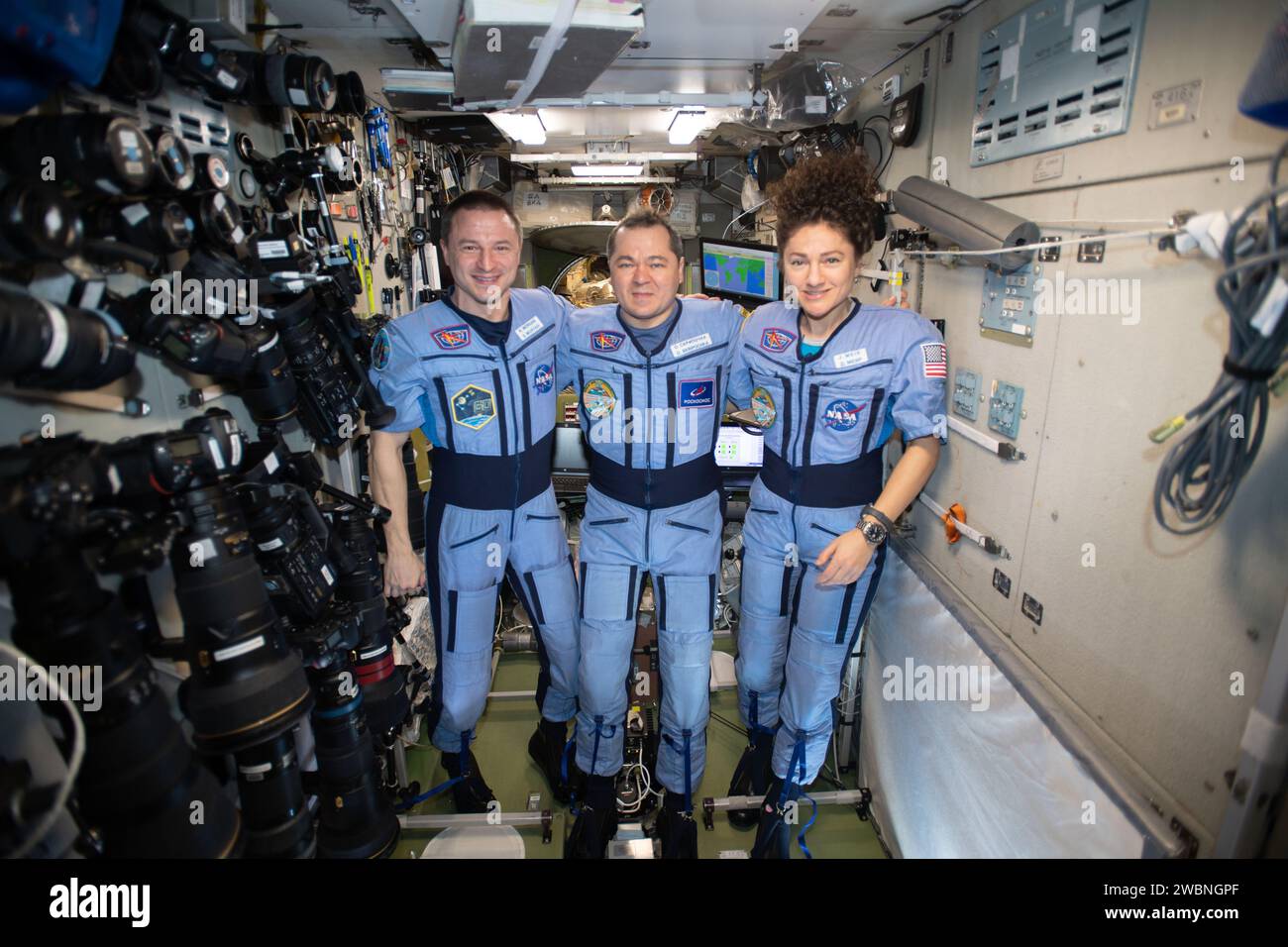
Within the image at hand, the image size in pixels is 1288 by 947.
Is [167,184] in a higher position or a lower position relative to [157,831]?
higher

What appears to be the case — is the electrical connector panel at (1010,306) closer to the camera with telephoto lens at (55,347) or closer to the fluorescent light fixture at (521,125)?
the camera with telephoto lens at (55,347)

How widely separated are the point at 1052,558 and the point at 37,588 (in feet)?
8.21

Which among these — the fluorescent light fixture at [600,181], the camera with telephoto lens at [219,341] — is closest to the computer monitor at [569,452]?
the camera with telephoto lens at [219,341]

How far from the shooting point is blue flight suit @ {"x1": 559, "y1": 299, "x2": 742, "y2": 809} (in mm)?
2420

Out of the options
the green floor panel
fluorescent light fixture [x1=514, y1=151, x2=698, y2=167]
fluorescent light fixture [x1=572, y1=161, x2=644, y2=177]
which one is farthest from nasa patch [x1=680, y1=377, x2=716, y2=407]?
fluorescent light fixture [x1=572, y1=161, x2=644, y2=177]

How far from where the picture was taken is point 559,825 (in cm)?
286

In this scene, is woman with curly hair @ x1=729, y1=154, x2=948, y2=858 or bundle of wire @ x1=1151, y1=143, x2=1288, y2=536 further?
woman with curly hair @ x1=729, y1=154, x2=948, y2=858

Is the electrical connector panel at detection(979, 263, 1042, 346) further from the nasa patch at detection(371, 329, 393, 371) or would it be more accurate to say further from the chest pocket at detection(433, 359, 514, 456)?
the nasa patch at detection(371, 329, 393, 371)

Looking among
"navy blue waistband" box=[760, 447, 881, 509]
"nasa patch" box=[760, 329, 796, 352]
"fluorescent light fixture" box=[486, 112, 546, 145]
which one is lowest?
"navy blue waistband" box=[760, 447, 881, 509]

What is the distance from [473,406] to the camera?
2346mm

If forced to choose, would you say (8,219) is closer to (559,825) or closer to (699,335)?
(699,335)

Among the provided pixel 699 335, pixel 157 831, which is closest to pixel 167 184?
pixel 157 831

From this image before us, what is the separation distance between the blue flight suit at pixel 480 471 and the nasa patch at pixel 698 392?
55 cm

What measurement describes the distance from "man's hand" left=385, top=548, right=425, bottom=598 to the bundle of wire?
2259 mm
